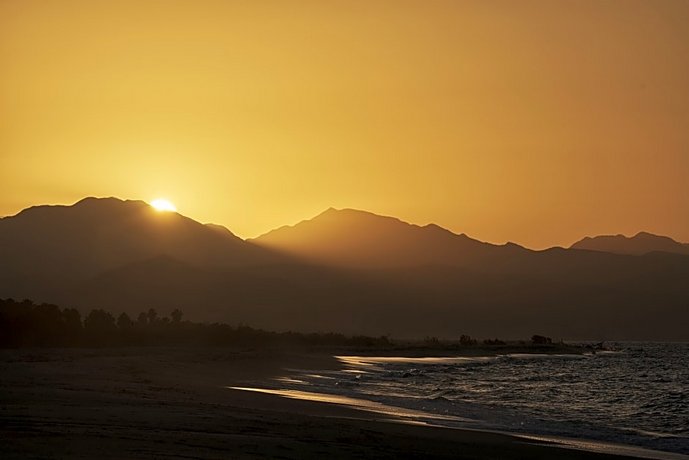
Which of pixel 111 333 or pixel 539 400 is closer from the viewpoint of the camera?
pixel 539 400

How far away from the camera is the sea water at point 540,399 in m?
39.2

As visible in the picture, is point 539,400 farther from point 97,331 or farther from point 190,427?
point 97,331

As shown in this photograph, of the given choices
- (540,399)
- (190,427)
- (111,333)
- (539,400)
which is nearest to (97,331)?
(111,333)

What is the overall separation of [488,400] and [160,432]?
1263 inches

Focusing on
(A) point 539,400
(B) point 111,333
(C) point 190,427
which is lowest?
(C) point 190,427

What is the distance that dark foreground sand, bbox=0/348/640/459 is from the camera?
22.4 meters

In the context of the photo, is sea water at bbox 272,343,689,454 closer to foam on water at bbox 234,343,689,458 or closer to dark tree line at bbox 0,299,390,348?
foam on water at bbox 234,343,689,458

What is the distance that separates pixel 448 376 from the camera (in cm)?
7594

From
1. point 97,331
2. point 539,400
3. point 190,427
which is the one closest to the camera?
point 190,427

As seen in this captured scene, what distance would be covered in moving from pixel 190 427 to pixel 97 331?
73933 millimetres

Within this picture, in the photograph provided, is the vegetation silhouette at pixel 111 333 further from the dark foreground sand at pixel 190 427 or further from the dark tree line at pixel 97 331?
the dark foreground sand at pixel 190 427

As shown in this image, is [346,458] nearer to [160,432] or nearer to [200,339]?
[160,432]

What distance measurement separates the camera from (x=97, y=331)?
97.2 metres

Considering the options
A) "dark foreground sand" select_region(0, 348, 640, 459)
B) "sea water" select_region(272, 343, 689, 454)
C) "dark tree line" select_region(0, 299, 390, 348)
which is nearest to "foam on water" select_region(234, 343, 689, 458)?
"sea water" select_region(272, 343, 689, 454)
